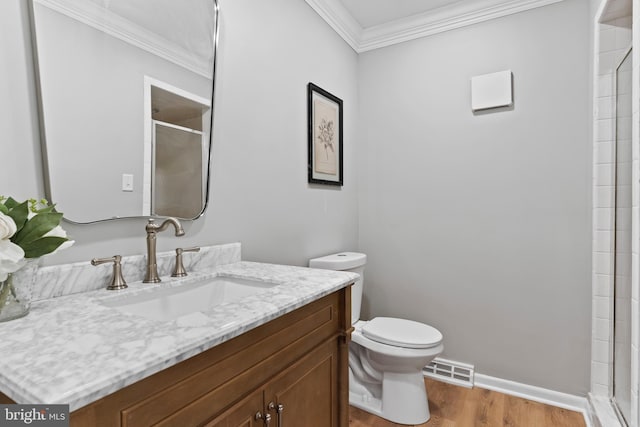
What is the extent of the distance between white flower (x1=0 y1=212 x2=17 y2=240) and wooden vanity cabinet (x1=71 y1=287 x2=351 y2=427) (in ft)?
1.39

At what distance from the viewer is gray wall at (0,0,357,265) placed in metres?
0.93

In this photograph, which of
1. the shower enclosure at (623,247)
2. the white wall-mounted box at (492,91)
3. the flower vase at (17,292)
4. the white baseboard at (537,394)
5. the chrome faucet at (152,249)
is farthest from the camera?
the white wall-mounted box at (492,91)

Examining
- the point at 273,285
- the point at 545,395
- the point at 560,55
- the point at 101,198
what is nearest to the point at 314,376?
the point at 273,285

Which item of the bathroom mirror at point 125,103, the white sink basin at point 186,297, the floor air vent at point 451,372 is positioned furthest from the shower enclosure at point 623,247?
the bathroom mirror at point 125,103

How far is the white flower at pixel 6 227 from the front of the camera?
70 cm

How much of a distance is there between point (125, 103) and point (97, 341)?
822mm

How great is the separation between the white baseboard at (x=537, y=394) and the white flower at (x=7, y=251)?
2387 mm

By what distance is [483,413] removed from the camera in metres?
1.90

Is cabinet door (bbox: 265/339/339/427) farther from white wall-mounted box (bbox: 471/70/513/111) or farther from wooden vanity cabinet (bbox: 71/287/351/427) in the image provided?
white wall-mounted box (bbox: 471/70/513/111)

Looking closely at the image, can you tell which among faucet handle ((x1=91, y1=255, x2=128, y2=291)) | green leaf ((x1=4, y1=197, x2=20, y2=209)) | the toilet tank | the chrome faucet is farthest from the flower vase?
the toilet tank

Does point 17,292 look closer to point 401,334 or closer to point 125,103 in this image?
point 125,103

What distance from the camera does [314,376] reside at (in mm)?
1104

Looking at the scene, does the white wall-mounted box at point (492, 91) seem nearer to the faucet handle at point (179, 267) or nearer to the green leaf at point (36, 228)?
the faucet handle at point (179, 267)

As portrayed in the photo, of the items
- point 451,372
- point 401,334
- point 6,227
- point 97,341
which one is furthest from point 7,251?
point 451,372
